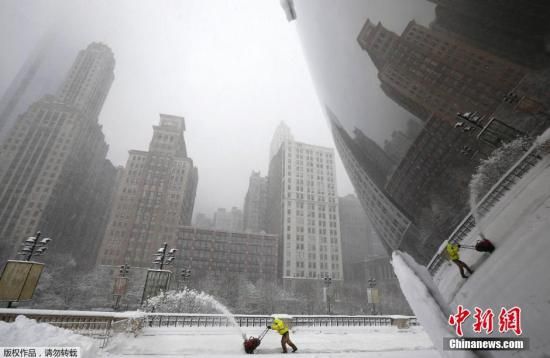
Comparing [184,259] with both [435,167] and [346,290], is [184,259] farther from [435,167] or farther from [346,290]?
[435,167]

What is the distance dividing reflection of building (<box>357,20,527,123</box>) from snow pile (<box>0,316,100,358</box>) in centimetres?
878

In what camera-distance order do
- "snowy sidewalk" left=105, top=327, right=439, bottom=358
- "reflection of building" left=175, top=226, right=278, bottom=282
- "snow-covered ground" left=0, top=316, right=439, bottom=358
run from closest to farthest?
"snow-covered ground" left=0, top=316, right=439, bottom=358 < "snowy sidewalk" left=105, top=327, right=439, bottom=358 < "reflection of building" left=175, top=226, right=278, bottom=282

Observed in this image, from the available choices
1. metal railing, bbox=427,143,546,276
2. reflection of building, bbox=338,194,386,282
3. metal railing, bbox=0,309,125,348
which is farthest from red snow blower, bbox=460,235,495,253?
reflection of building, bbox=338,194,386,282

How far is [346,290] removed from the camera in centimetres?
8531

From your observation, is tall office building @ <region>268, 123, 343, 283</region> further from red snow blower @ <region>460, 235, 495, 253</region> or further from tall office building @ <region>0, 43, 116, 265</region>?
red snow blower @ <region>460, 235, 495, 253</region>

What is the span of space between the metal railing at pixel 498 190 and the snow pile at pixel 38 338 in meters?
8.28

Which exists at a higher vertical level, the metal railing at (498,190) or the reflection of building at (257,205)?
the reflection of building at (257,205)

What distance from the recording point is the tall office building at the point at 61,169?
293ft

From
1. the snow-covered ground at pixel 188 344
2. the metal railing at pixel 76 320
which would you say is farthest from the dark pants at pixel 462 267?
the metal railing at pixel 76 320

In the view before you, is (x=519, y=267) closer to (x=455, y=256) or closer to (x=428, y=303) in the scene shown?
(x=455, y=256)

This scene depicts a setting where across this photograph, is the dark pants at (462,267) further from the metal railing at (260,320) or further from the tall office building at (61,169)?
the tall office building at (61,169)

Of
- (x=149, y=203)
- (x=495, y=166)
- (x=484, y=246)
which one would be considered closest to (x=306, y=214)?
(x=149, y=203)

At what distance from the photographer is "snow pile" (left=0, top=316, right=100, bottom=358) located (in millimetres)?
6164

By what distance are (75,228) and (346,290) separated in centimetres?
11515
